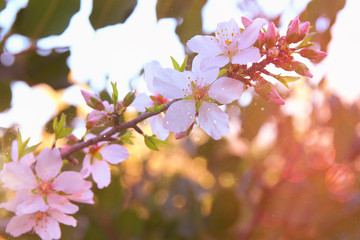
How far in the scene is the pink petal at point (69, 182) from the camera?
0.59 m

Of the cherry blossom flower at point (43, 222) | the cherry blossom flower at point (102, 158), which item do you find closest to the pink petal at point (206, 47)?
the cherry blossom flower at point (102, 158)

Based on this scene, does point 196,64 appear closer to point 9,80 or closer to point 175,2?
point 175,2

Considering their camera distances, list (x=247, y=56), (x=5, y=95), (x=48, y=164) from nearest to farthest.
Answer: (x=247, y=56)
(x=48, y=164)
(x=5, y=95)

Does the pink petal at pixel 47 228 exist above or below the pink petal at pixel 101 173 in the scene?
below

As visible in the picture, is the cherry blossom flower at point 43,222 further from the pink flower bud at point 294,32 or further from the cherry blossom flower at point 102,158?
the pink flower bud at point 294,32

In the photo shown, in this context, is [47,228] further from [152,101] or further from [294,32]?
[294,32]

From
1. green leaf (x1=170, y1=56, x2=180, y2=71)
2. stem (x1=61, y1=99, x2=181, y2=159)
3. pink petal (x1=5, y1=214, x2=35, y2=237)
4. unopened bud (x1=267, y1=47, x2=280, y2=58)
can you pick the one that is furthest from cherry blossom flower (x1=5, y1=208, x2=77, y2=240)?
unopened bud (x1=267, y1=47, x2=280, y2=58)

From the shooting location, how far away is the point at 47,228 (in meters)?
0.62

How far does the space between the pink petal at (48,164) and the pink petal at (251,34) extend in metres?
0.32

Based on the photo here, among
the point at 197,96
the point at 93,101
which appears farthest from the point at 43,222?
the point at 197,96

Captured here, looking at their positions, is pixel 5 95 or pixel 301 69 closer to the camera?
pixel 301 69

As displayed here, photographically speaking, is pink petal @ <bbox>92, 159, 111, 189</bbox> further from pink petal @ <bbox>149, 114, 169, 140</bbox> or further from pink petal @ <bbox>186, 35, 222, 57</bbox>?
pink petal @ <bbox>186, 35, 222, 57</bbox>

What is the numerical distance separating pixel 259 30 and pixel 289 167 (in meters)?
1.74

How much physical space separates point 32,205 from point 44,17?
453mm
